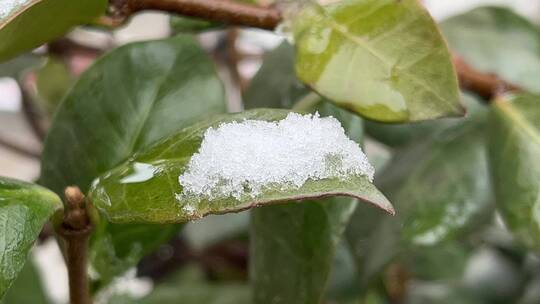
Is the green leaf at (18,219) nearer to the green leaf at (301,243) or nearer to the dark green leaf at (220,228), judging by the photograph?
the green leaf at (301,243)

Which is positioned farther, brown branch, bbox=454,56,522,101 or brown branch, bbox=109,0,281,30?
brown branch, bbox=454,56,522,101

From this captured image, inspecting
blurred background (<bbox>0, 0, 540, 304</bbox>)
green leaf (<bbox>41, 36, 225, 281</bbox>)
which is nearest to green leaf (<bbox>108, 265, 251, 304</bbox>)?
blurred background (<bbox>0, 0, 540, 304</bbox>)

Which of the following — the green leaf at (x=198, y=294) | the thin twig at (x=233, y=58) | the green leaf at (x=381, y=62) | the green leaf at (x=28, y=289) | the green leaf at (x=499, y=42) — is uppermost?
the green leaf at (x=381, y=62)

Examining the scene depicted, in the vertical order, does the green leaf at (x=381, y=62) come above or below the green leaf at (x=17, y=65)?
above

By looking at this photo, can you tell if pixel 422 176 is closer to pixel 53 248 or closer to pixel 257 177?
pixel 257 177

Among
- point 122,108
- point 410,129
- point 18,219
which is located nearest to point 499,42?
point 410,129

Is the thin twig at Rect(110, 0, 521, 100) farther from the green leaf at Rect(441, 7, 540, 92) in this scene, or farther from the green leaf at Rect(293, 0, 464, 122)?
the green leaf at Rect(441, 7, 540, 92)

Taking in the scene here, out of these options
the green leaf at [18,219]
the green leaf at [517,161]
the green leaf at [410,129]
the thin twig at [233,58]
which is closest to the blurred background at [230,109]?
the thin twig at [233,58]
